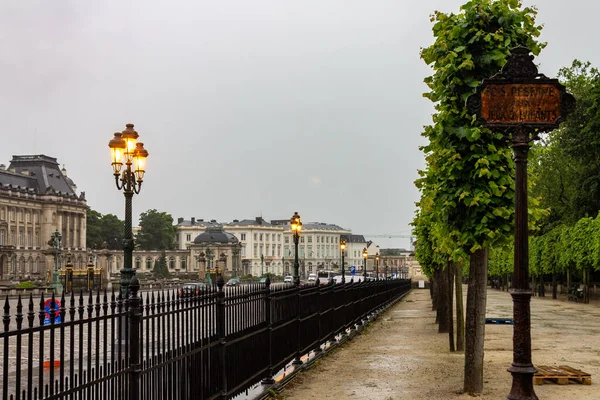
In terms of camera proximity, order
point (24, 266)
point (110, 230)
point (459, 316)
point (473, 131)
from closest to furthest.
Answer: point (473, 131) → point (459, 316) → point (24, 266) → point (110, 230)

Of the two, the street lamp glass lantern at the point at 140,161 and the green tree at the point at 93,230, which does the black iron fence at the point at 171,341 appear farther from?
the green tree at the point at 93,230

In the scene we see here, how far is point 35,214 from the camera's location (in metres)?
138

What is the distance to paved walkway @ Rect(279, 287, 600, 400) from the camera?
526 inches

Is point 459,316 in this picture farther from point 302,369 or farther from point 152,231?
point 152,231

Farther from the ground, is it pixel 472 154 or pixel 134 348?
pixel 472 154

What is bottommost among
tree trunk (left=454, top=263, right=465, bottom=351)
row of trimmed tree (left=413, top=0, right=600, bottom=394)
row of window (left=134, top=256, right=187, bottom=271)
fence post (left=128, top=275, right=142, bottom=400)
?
row of window (left=134, top=256, right=187, bottom=271)

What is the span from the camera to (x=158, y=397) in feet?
27.6

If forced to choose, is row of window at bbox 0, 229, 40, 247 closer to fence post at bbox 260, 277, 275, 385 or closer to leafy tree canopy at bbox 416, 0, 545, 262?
fence post at bbox 260, 277, 275, 385

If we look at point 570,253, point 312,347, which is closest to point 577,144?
point 570,253

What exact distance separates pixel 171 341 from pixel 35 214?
135m

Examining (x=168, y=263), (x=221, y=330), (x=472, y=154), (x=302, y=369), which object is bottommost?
(x=168, y=263)

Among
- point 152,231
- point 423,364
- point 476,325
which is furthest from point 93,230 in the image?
point 476,325

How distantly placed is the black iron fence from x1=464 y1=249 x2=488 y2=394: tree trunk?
3481 millimetres

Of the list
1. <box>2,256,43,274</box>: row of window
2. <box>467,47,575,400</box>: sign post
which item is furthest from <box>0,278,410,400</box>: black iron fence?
<box>2,256,43,274</box>: row of window
